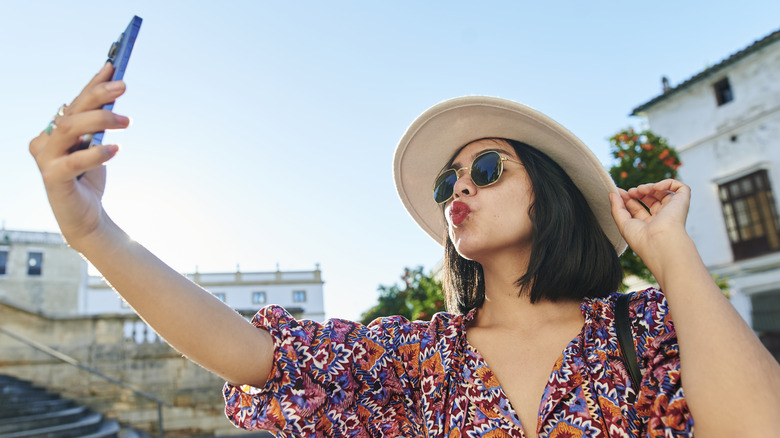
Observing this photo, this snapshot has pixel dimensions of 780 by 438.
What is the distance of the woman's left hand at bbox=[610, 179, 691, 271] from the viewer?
1.55 metres

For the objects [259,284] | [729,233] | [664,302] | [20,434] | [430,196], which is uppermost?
[259,284]

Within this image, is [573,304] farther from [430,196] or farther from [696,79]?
[696,79]

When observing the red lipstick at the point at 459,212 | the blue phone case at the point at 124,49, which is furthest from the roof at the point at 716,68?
the blue phone case at the point at 124,49

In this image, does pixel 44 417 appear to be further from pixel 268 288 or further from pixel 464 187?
pixel 268 288

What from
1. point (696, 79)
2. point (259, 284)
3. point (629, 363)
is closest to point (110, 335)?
point (629, 363)

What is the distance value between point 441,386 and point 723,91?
2044cm

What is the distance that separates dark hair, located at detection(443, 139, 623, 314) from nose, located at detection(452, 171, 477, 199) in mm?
224

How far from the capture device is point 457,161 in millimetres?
2301

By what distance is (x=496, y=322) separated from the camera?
6.75 feet

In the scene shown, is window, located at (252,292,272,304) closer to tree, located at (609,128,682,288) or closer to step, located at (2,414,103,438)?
step, located at (2,414,103,438)

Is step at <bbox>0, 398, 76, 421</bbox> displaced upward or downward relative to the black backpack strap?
downward

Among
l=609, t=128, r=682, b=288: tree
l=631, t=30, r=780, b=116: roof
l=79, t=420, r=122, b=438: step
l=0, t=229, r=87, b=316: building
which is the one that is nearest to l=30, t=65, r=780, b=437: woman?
l=609, t=128, r=682, b=288: tree

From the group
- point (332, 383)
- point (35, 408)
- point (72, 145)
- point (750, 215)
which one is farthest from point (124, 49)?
point (750, 215)

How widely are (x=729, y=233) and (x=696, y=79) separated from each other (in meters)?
5.39
